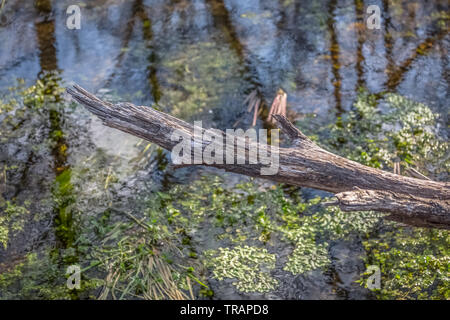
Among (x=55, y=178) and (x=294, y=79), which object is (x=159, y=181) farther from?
(x=294, y=79)

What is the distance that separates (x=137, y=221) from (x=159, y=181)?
614mm

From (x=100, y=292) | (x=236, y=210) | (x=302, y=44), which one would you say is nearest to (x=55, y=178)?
(x=100, y=292)

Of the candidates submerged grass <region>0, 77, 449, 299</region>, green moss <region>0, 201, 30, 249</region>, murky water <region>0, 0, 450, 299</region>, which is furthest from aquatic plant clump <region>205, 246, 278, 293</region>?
green moss <region>0, 201, 30, 249</region>

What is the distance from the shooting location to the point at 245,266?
16.1ft

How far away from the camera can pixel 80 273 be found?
4824 millimetres

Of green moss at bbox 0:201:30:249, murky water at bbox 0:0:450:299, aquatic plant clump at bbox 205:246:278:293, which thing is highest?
murky water at bbox 0:0:450:299

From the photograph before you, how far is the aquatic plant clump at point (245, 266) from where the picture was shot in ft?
15.8

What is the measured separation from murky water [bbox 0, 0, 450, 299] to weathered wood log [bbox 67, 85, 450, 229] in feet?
6.20

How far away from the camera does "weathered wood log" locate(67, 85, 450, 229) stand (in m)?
3.74

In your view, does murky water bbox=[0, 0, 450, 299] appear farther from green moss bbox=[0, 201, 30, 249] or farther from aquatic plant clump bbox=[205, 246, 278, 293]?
aquatic plant clump bbox=[205, 246, 278, 293]

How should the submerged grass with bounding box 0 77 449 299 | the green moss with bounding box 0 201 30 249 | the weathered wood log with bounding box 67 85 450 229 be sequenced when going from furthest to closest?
1. the green moss with bounding box 0 201 30 249
2. the submerged grass with bounding box 0 77 449 299
3. the weathered wood log with bounding box 67 85 450 229

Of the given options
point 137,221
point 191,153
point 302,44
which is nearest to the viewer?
point 191,153

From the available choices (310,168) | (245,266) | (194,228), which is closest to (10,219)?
(194,228)

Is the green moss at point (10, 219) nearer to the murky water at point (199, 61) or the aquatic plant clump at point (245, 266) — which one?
the murky water at point (199, 61)
